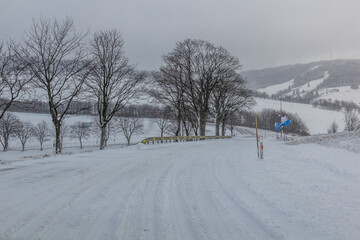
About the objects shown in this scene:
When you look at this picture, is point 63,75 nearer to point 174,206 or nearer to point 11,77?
point 11,77

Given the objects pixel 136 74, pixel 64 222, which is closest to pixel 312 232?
pixel 64 222

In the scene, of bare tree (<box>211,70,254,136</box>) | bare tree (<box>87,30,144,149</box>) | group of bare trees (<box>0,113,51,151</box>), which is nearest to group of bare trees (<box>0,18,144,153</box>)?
bare tree (<box>87,30,144,149</box>)

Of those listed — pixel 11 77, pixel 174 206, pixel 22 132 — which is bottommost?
pixel 174 206

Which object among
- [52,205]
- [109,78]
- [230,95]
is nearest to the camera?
[52,205]

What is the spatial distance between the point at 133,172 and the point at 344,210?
20.1 feet

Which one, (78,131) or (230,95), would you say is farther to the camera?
(78,131)

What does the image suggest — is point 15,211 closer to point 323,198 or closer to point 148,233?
point 148,233

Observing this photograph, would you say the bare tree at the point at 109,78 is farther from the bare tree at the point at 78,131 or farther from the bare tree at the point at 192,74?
the bare tree at the point at 78,131

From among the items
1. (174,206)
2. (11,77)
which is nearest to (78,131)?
(11,77)

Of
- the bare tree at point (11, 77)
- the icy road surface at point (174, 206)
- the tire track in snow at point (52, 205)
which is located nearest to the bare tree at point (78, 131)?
the bare tree at point (11, 77)

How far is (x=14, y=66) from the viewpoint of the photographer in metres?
12.9

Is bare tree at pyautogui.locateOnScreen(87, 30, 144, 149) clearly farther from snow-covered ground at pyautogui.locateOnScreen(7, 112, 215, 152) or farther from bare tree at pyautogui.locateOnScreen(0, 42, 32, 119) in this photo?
snow-covered ground at pyautogui.locateOnScreen(7, 112, 215, 152)

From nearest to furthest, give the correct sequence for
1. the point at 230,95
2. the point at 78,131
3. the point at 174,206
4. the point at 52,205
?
the point at 52,205 < the point at 174,206 < the point at 230,95 < the point at 78,131

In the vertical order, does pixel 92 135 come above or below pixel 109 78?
below
